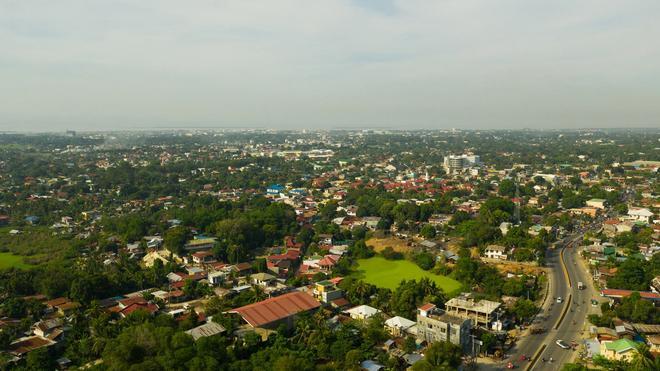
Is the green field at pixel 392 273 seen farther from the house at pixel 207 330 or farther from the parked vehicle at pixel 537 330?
the house at pixel 207 330

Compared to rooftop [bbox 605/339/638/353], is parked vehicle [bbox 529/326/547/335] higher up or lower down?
lower down

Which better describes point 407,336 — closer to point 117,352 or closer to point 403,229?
point 117,352

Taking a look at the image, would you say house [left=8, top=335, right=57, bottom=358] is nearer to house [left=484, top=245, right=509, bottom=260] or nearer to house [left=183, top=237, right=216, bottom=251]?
house [left=183, top=237, right=216, bottom=251]

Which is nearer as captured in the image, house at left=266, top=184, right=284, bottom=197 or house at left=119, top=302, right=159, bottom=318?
house at left=119, top=302, right=159, bottom=318

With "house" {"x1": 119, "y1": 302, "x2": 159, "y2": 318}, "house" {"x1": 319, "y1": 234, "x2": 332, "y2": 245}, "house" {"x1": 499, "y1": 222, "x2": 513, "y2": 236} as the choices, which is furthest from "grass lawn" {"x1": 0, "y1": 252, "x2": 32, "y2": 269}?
"house" {"x1": 499, "y1": 222, "x2": 513, "y2": 236}

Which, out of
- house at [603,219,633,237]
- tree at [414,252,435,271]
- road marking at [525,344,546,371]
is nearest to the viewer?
road marking at [525,344,546,371]

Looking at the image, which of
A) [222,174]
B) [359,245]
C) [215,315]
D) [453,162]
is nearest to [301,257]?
[359,245]

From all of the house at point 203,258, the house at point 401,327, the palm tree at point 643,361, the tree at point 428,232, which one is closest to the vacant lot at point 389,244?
the tree at point 428,232
